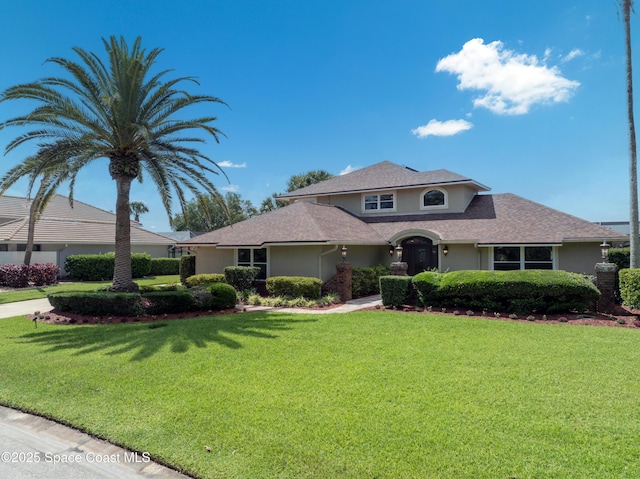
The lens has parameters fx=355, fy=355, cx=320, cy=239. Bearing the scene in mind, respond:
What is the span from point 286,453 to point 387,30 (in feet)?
55.2

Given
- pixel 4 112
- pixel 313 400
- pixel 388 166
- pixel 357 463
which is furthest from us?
pixel 388 166

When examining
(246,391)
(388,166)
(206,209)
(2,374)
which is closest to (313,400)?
(246,391)

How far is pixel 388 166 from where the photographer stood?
84.8ft

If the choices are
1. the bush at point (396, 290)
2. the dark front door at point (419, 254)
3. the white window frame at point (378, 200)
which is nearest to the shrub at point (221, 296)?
the bush at point (396, 290)

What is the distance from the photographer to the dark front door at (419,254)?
19188 mm

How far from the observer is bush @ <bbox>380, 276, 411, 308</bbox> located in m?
13.3

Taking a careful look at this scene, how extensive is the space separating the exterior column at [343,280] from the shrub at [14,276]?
20394 millimetres

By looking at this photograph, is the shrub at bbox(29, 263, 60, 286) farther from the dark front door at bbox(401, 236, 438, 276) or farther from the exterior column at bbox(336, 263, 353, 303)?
the dark front door at bbox(401, 236, 438, 276)

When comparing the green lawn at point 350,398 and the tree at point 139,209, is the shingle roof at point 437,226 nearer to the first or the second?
the green lawn at point 350,398

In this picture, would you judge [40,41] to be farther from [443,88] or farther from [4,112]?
[443,88]

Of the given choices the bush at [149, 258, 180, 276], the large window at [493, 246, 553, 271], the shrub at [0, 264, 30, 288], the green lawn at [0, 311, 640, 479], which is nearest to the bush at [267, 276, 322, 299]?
the green lawn at [0, 311, 640, 479]

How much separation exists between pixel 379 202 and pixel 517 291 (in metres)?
12.5

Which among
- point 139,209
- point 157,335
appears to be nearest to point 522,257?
point 157,335

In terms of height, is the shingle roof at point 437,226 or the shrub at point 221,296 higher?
the shingle roof at point 437,226
